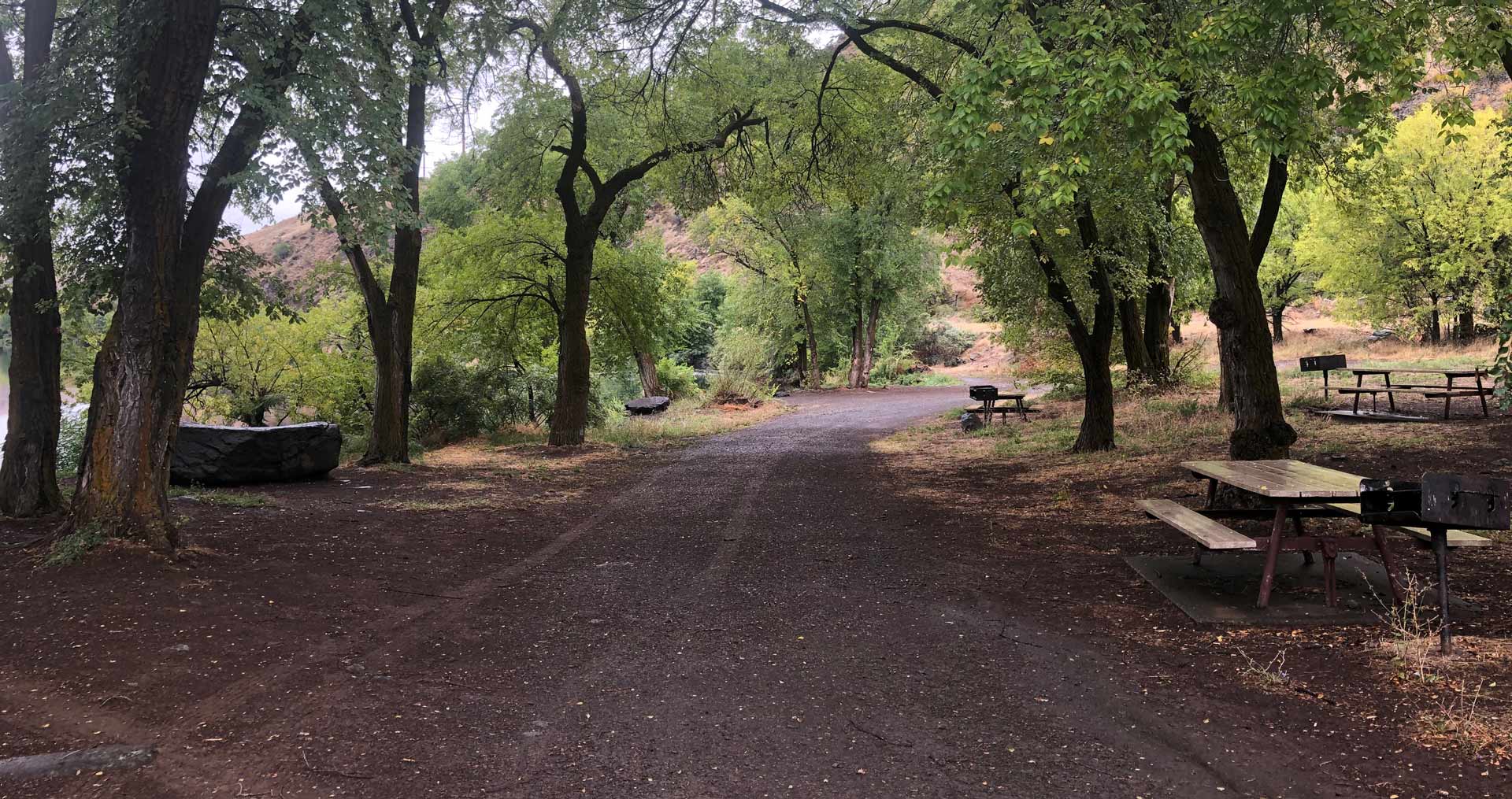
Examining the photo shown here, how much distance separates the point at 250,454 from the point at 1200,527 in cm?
1041

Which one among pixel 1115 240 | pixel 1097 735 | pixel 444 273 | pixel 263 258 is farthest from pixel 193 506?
pixel 1115 240

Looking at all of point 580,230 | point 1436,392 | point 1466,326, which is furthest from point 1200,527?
point 1466,326

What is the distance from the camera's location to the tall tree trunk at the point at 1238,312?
818cm

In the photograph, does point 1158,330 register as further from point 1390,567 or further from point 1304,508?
point 1390,567

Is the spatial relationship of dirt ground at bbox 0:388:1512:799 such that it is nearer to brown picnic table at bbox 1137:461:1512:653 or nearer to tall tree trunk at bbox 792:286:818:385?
brown picnic table at bbox 1137:461:1512:653

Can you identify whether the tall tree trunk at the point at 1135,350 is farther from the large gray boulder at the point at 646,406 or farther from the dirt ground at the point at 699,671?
the large gray boulder at the point at 646,406

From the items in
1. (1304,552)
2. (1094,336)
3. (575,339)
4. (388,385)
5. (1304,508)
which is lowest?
(1304,552)

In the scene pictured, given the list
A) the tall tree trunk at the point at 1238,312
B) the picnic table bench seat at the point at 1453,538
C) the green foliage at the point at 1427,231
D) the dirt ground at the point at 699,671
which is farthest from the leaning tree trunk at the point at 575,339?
the green foliage at the point at 1427,231

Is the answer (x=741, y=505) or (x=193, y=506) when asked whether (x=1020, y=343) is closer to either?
(x=741, y=505)

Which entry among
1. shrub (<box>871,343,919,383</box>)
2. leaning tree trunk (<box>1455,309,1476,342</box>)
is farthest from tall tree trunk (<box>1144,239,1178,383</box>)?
shrub (<box>871,343,919,383</box>)

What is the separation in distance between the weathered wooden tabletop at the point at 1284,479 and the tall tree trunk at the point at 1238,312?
5.05ft

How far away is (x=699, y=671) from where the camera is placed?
4555 mm

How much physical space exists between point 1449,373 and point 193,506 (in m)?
15.6

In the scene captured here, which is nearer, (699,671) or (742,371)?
(699,671)
